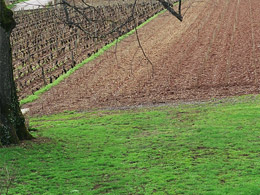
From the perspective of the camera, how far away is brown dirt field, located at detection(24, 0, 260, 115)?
2483cm

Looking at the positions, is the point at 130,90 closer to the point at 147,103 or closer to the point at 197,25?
the point at 147,103

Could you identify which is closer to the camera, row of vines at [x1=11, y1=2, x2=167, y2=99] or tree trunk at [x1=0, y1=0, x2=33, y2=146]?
tree trunk at [x1=0, y1=0, x2=33, y2=146]

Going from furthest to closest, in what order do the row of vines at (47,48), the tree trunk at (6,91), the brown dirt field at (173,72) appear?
1. the row of vines at (47,48)
2. the brown dirt field at (173,72)
3. the tree trunk at (6,91)

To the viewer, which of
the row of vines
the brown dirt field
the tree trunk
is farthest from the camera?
the row of vines

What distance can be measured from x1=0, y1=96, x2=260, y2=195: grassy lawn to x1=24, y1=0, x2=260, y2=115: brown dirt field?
198 inches

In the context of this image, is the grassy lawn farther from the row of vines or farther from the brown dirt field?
the row of vines

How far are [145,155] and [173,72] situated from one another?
16.4 m

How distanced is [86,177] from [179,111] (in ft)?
31.1

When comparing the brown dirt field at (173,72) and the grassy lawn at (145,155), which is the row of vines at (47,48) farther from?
the grassy lawn at (145,155)

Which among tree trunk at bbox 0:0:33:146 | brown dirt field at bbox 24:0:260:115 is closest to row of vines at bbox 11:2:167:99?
brown dirt field at bbox 24:0:260:115

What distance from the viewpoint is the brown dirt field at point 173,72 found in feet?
81.5

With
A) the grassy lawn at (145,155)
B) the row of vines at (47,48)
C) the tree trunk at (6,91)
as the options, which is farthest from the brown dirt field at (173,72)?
the tree trunk at (6,91)

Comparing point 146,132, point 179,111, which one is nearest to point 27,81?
point 179,111

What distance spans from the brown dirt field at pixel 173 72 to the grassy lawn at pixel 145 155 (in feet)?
16.5
